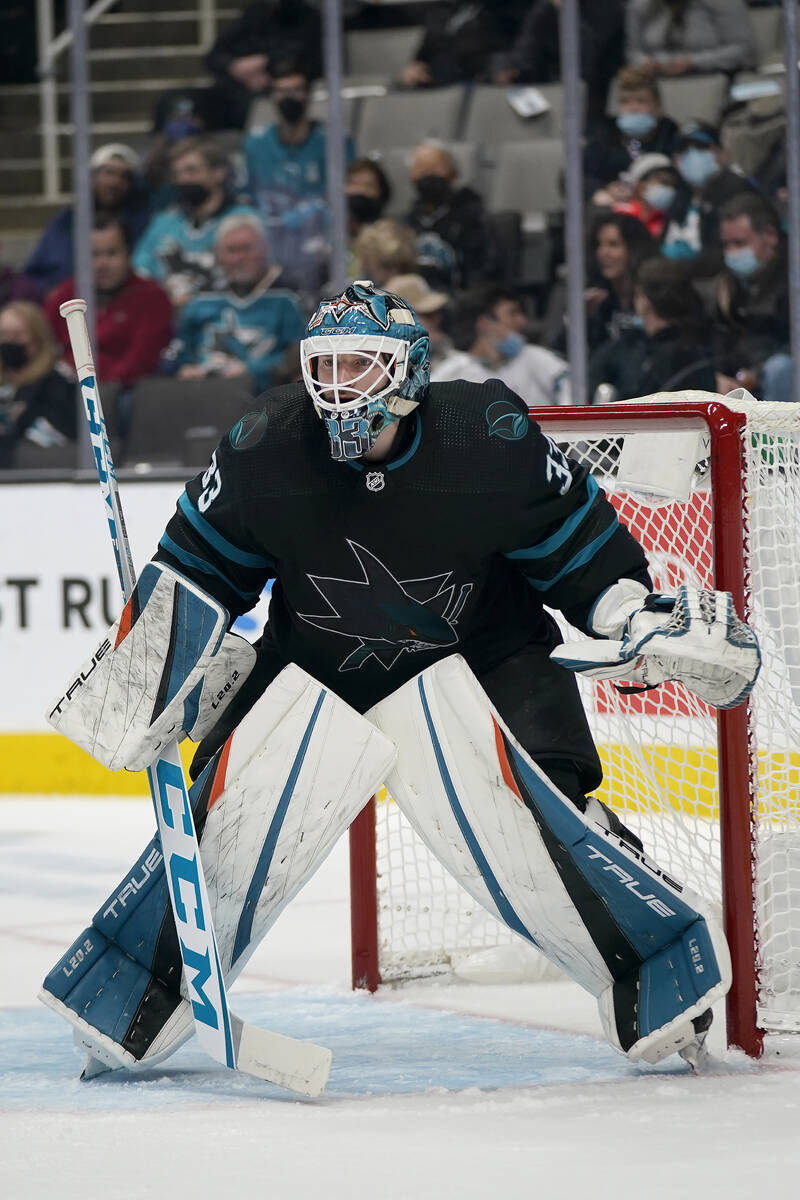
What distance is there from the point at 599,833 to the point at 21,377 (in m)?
4.04

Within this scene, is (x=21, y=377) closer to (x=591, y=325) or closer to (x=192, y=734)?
(x=591, y=325)

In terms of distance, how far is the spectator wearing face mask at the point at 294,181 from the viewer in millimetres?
5750

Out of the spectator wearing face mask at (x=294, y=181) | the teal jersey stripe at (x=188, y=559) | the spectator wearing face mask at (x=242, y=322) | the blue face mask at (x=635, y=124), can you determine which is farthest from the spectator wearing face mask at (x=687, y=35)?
the teal jersey stripe at (x=188, y=559)

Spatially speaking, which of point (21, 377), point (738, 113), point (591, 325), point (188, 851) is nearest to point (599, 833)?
point (188, 851)

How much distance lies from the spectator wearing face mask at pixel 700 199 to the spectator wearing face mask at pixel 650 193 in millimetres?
26

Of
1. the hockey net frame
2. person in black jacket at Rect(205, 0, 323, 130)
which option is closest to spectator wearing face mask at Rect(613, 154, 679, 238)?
person in black jacket at Rect(205, 0, 323, 130)

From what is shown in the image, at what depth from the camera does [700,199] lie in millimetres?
5570

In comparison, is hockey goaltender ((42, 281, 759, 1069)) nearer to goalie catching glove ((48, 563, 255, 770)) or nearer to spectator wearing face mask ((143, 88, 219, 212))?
goalie catching glove ((48, 563, 255, 770))

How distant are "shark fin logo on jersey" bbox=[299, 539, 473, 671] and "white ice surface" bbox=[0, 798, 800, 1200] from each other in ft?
1.82

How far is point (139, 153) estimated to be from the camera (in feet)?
19.7

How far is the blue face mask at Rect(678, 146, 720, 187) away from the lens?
5.59 metres

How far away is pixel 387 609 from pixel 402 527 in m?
0.11

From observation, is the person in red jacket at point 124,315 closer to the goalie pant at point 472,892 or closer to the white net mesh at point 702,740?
the white net mesh at point 702,740

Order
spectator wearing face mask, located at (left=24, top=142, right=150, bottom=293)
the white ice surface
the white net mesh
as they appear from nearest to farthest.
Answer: the white ice surface < the white net mesh < spectator wearing face mask, located at (left=24, top=142, right=150, bottom=293)
